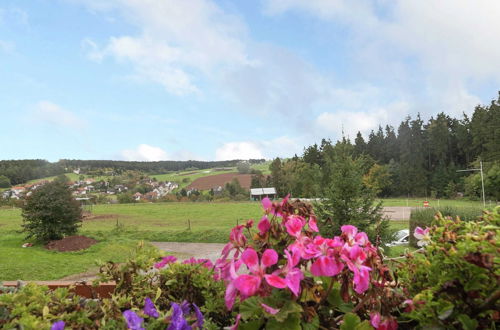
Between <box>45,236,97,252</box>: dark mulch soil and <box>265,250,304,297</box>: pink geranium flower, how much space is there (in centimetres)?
1415

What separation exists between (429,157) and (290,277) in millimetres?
66790

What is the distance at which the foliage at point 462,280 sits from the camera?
758mm

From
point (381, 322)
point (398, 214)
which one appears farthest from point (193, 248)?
point (398, 214)

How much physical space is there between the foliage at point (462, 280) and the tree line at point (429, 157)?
146 ft

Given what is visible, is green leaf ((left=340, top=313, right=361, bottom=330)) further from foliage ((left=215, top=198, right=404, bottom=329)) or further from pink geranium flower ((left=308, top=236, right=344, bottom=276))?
pink geranium flower ((left=308, top=236, right=344, bottom=276))

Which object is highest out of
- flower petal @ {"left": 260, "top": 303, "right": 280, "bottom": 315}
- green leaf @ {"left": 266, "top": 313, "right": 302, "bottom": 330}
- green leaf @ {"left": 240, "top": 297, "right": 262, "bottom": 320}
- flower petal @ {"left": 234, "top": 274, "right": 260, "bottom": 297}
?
flower petal @ {"left": 234, "top": 274, "right": 260, "bottom": 297}

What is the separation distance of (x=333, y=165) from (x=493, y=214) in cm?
917

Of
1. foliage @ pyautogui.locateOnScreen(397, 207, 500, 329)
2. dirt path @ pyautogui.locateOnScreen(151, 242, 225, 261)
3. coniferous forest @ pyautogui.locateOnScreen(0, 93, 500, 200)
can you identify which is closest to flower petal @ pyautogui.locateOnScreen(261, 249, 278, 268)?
foliage @ pyautogui.locateOnScreen(397, 207, 500, 329)

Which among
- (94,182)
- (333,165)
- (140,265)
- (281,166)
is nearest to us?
(140,265)

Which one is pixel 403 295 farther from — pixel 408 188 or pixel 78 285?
pixel 408 188

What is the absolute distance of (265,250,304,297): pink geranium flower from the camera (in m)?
0.78

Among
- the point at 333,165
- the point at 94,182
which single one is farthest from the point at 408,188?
the point at 94,182

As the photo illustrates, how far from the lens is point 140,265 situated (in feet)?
4.00

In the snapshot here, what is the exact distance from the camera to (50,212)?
531 inches
